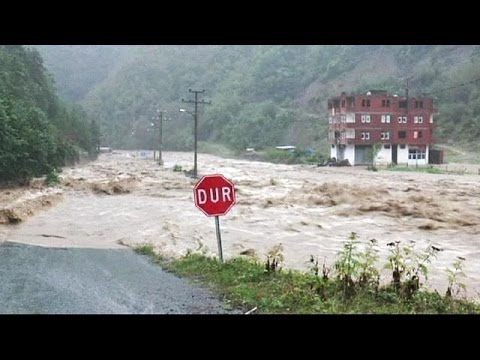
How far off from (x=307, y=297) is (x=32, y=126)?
21.8 m

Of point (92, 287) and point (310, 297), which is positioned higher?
point (310, 297)

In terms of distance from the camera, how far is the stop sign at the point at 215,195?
20.2 feet

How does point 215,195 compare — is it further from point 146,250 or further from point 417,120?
point 417,120

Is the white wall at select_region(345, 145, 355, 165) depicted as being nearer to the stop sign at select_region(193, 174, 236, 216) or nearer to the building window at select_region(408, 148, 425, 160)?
the building window at select_region(408, 148, 425, 160)

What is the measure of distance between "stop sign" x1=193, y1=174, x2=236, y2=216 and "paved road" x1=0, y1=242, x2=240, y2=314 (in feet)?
2.89

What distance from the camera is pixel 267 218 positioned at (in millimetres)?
16484

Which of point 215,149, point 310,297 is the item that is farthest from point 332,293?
point 215,149

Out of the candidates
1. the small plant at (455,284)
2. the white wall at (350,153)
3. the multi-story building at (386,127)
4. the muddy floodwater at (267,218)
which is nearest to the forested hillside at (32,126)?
the muddy floodwater at (267,218)

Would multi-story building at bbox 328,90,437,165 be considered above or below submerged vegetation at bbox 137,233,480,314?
above

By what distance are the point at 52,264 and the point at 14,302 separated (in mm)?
2651

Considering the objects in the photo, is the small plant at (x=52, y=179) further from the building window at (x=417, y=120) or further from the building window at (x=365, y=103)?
the building window at (x=417, y=120)

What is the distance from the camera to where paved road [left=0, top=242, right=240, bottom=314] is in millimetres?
5238

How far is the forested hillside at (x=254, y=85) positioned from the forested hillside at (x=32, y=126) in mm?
16087

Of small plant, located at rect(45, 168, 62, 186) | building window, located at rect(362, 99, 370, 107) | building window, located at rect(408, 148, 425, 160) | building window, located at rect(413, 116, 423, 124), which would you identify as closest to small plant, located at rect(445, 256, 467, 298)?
small plant, located at rect(45, 168, 62, 186)
